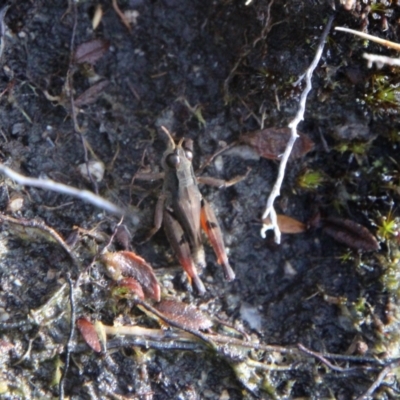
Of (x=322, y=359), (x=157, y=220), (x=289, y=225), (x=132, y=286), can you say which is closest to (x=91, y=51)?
(x=157, y=220)

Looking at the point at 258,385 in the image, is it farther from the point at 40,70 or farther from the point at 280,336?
the point at 40,70

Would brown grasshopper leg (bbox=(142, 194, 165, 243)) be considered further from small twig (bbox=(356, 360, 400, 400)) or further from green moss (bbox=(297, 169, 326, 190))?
small twig (bbox=(356, 360, 400, 400))

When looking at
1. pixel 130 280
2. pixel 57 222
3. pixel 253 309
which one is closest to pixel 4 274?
pixel 57 222

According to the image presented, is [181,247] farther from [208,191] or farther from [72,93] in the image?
[72,93]

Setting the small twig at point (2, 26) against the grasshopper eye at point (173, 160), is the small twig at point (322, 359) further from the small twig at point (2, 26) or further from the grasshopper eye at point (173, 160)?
the small twig at point (2, 26)

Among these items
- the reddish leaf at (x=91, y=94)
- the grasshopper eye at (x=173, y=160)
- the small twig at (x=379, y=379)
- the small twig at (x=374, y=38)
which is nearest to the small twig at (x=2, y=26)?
the reddish leaf at (x=91, y=94)

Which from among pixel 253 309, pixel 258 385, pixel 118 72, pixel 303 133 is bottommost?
pixel 258 385

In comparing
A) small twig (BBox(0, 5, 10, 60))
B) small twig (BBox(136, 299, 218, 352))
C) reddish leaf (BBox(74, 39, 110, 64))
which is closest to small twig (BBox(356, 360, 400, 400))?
small twig (BBox(136, 299, 218, 352))
